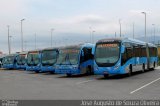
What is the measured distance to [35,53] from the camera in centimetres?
4347

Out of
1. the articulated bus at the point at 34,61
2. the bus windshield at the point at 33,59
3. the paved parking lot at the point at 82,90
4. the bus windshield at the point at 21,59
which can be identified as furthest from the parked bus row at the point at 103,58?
the bus windshield at the point at 21,59

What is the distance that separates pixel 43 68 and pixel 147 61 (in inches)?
404

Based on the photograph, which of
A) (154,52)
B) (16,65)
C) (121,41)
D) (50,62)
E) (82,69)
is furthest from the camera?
(16,65)

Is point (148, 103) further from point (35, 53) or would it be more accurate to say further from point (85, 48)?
point (35, 53)

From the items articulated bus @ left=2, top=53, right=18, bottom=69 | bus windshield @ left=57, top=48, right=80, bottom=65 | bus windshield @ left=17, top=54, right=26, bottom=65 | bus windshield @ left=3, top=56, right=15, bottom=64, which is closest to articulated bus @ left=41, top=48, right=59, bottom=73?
bus windshield @ left=57, top=48, right=80, bottom=65

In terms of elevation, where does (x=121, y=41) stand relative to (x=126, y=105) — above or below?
above

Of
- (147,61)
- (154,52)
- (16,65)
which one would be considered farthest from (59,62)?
(16,65)

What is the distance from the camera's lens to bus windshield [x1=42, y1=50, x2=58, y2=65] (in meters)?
37.1

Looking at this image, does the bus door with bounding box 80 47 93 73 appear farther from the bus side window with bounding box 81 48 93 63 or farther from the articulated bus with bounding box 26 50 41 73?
the articulated bus with bounding box 26 50 41 73

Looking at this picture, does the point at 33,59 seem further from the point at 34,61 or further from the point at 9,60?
the point at 9,60

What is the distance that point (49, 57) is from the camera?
37.6 m

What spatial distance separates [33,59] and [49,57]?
6071 mm

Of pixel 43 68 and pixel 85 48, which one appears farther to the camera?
pixel 43 68

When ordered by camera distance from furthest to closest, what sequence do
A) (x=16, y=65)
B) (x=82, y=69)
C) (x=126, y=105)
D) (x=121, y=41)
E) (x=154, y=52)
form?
(x=16, y=65) < (x=154, y=52) < (x=82, y=69) < (x=121, y=41) < (x=126, y=105)
